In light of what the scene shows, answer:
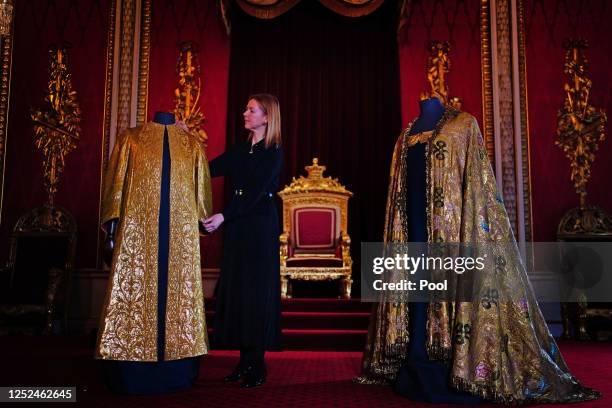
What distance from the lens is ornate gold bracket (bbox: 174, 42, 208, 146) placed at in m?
6.11

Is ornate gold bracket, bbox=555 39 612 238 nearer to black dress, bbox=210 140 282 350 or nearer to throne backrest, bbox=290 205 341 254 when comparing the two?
throne backrest, bbox=290 205 341 254

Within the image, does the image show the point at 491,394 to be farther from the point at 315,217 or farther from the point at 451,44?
the point at 451,44

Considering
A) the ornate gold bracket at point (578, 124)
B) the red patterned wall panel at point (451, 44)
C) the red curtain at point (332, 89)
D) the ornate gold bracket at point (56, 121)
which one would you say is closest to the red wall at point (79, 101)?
the ornate gold bracket at point (56, 121)

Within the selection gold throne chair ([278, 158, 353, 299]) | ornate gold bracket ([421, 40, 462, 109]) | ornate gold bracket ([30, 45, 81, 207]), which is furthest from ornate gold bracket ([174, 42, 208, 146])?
ornate gold bracket ([421, 40, 462, 109])

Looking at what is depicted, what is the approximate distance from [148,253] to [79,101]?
4.13 meters

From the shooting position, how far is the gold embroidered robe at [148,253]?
2.35m

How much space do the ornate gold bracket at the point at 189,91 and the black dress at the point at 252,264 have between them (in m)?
3.50

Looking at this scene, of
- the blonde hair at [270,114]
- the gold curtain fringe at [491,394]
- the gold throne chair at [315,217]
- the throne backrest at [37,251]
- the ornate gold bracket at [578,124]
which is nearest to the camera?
the gold curtain fringe at [491,394]

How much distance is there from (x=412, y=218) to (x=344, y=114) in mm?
4236

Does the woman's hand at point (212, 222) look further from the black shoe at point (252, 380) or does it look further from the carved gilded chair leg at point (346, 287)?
the carved gilded chair leg at point (346, 287)

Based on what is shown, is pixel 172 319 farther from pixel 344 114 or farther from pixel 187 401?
pixel 344 114

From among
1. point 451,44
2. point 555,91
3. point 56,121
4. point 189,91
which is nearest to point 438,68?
point 451,44

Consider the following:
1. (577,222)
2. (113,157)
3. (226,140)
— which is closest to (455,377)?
(113,157)

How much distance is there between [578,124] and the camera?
19.2ft
